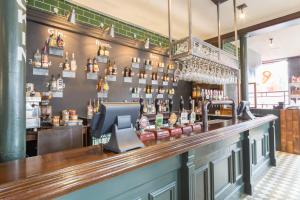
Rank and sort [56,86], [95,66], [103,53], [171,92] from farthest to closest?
[171,92] → [103,53] → [95,66] → [56,86]

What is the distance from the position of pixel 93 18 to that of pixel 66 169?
3274 mm

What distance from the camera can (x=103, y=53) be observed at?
3.68 meters

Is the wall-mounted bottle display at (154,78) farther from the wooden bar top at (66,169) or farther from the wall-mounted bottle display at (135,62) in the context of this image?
the wooden bar top at (66,169)

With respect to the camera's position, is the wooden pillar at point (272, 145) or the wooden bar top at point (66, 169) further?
the wooden pillar at point (272, 145)

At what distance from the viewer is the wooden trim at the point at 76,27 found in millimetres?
2879

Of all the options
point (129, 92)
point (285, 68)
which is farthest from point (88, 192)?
point (285, 68)

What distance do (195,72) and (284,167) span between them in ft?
8.78

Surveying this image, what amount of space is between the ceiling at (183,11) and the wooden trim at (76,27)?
40cm

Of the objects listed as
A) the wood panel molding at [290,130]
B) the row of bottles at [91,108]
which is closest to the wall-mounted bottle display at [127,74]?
the row of bottles at [91,108]

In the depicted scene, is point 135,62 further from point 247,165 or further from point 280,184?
point 280,184

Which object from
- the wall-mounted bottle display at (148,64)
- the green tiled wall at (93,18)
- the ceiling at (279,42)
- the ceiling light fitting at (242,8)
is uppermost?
the ceiling at (279,42)

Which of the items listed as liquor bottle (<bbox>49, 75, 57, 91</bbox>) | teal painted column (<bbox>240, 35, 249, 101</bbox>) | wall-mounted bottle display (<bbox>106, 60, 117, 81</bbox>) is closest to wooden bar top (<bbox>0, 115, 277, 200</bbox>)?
liquor bottle (<bbox>49, 75, 57, 91</bbox>)

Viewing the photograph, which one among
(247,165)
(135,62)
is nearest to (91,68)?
(135,62)

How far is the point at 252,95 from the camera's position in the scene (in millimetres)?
10242
